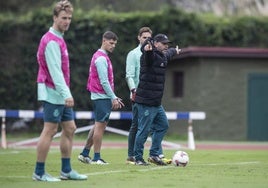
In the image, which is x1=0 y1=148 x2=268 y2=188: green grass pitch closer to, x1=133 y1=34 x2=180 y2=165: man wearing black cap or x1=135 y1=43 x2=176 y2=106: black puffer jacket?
x1=133 y1=34 x2=180 y2=165: man wearing black cap

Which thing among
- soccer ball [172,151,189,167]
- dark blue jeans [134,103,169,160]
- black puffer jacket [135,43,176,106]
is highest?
black puffer jacket [135,43,176,106]

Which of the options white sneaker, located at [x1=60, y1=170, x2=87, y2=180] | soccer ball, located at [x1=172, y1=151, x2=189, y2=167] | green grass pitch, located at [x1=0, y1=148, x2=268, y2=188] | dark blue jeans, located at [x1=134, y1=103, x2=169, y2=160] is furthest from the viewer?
dark blue jeans, located at [x1=134, y1=103, x2=169, y2=160]

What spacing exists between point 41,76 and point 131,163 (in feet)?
11.5

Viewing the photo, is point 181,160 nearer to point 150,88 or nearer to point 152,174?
point 150,88

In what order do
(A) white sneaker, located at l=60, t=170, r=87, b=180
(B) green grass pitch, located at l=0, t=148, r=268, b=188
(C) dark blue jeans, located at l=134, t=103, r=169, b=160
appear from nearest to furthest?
(B) green grass pitch, located at l=0, t=148, r=268, b=188 → (A) white sneaker, located at l=60, t=170, r=87, b=180 → (C) dark blue jeans, located at l=134, t=103, r=169, b=160

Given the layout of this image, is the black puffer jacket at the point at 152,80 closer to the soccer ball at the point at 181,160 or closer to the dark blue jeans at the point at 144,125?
the dark blue jeans at the point at 144,125

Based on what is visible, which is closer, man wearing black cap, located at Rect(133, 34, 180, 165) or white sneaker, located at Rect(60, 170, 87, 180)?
white sneaker, located at Rect(60, 170, 87, 180)

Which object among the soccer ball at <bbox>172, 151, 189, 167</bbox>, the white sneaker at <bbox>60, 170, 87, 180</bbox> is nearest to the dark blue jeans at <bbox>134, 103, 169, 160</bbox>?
the soccer ball at <bbox>172, 151, 189, 167</bbox>

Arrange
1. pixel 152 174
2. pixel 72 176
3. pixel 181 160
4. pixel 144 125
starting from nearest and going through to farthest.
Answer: pixel 72 176
pixel 152 174
pixel 181 160
pixel 144 125

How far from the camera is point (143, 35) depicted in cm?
1337

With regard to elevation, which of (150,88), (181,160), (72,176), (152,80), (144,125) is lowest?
(181,160)

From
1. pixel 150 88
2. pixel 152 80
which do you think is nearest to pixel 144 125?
pixel 150 88

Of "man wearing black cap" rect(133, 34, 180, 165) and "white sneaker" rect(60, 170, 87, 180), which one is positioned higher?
"man wearing black cap" rect(133, 34, 180, 165)

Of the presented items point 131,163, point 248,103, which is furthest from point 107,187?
point 248,103
